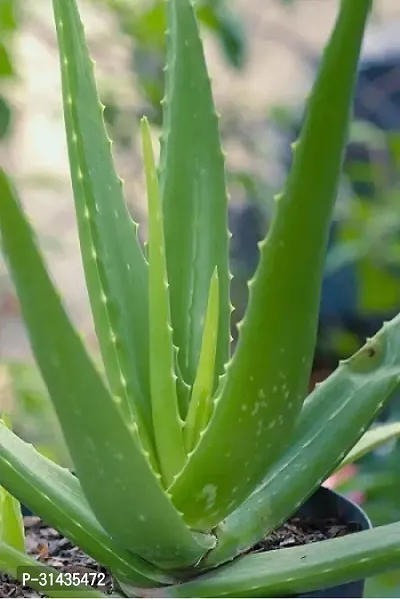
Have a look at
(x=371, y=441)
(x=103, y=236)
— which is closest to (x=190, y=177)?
(x=103, y=236)

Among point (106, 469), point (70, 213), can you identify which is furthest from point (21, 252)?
point (70, 213)

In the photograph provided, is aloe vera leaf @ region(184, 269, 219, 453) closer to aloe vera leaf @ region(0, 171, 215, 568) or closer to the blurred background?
aloe vera leaf @ region(0, 171, 215, 568)

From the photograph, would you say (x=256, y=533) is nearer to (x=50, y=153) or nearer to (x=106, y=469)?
(x=106, y=469)

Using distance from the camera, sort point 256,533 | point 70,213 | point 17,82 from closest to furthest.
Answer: point 256,533, point 17,82, point 70,213

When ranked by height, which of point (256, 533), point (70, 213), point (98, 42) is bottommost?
point (70, 213)

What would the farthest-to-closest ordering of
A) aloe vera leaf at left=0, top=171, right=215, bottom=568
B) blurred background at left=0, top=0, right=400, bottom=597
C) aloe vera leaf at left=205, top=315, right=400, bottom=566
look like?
blurred background at left=0, top=0, right=400, bottom=597 < aloe vera leaf at left=205, top=315, right=400, bottom=566 < aloe vera leaf at left=0, top=171, right=215, bottom=568

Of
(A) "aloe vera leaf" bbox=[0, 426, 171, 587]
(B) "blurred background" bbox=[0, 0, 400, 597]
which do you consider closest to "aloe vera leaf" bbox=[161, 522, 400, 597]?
(A) "aloe vera leaf" bbox=[0, 426, 171, 587]
